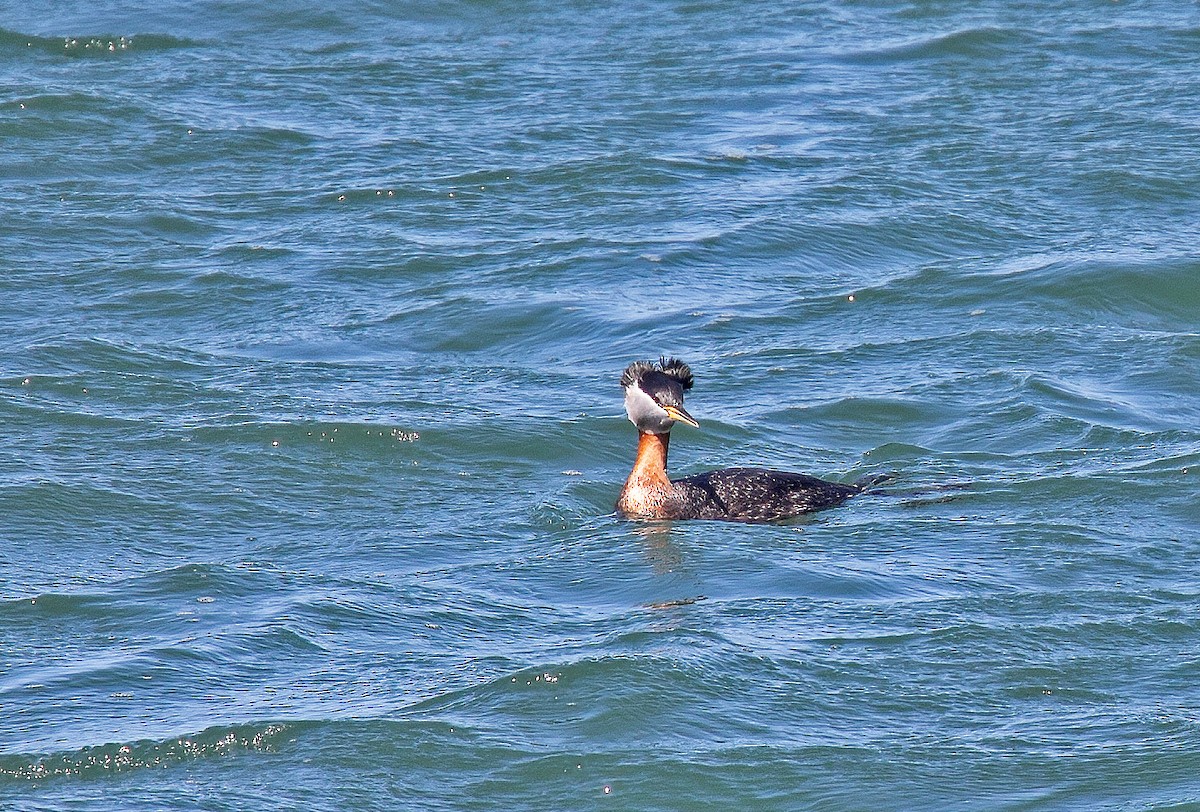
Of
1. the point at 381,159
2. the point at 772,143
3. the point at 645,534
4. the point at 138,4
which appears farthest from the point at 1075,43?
the point at 645,534

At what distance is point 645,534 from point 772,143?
855cm

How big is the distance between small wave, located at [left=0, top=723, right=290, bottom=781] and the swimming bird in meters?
3.23

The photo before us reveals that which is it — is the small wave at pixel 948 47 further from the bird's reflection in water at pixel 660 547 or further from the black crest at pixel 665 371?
the bird's reflection in water at pixel 660 547

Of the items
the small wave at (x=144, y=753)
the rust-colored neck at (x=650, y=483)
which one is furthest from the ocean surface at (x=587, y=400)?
the rust-colored neck at (x=650, y=483)

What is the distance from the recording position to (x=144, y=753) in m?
7.90

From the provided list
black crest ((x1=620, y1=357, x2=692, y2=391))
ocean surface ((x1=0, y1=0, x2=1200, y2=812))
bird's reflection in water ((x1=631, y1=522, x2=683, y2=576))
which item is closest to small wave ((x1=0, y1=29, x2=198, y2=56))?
ocean surface ((x1=0, y1=0, x2=1200, y2=812))

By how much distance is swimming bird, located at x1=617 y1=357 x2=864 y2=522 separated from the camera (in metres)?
10.7

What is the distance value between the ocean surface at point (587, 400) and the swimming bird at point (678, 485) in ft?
0.48

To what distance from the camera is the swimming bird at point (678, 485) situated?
421 inches

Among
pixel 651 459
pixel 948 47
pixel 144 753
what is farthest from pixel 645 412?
pixel 948 47

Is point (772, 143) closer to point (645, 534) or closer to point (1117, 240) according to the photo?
point (1117, 240)

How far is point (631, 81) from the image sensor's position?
19750 millimetres

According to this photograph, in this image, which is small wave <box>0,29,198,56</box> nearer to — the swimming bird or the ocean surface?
the ocean surface

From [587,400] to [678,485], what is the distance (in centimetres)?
195
